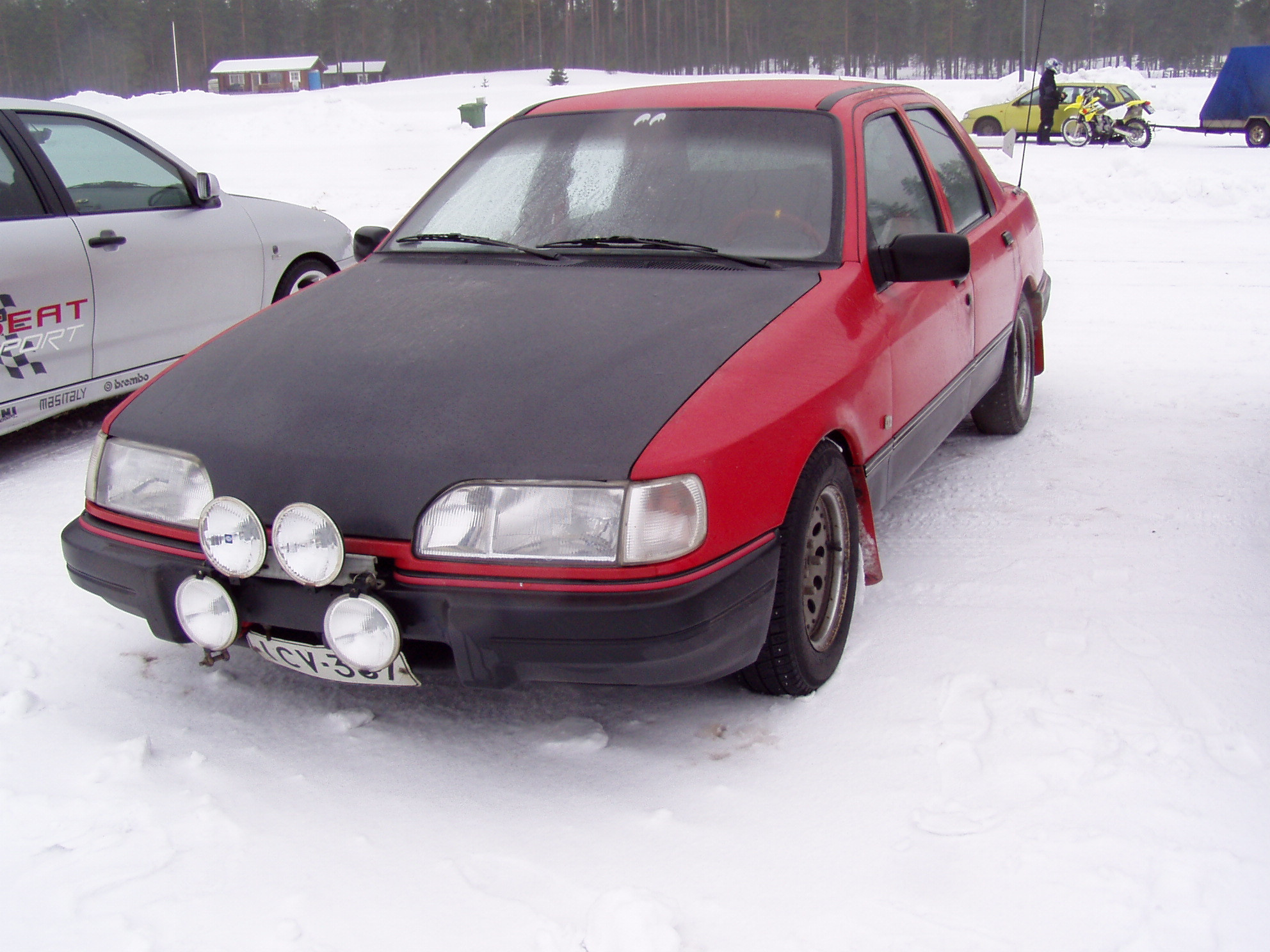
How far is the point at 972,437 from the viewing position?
5066 mm

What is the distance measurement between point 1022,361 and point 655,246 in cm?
254

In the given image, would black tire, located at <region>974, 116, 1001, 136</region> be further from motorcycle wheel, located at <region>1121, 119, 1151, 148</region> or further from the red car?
the red car

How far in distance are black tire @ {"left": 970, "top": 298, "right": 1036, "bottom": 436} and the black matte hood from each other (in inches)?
83.3

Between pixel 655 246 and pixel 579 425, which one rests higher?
pixel 655 246

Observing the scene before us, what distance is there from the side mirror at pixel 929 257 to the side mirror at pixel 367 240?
174cm

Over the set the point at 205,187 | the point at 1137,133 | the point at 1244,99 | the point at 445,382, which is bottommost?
the point at 445,382

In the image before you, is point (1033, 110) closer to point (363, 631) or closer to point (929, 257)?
point (929, 257)

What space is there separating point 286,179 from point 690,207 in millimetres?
16486

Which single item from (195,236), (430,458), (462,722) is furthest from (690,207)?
(195,236)

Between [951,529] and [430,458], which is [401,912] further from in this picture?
[951,529]

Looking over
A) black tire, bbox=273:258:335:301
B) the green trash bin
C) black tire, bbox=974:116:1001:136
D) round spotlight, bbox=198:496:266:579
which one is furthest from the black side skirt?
the green trash bin

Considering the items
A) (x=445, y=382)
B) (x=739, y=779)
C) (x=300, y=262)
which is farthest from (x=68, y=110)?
(x=739, y=779)

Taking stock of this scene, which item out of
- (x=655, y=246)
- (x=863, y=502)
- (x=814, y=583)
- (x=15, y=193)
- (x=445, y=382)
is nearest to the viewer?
(x=445, y=382)

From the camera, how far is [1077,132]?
2170 cm
